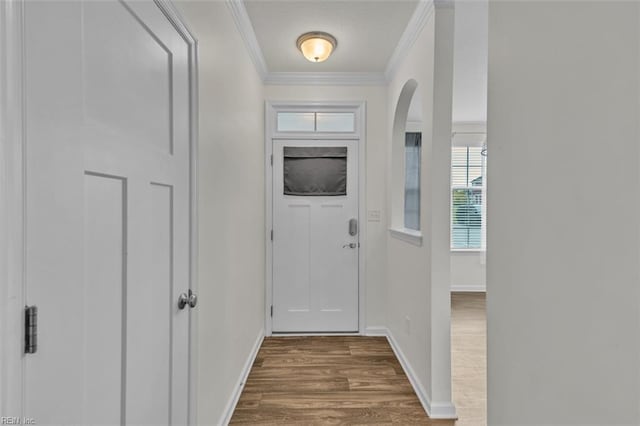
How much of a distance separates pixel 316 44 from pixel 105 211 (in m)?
2.20

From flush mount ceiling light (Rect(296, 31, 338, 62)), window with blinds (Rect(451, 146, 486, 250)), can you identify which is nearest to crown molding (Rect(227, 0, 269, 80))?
flush mount ceiling light (Rect(296, 31, 338, 62))

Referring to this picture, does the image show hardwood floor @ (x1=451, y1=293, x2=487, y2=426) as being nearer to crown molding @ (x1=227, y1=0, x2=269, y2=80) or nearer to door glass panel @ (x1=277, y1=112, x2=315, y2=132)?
door glass panel @ (x1=277, y1=112, x2=315, y2=132)

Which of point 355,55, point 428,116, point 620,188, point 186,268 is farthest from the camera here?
point 355,55

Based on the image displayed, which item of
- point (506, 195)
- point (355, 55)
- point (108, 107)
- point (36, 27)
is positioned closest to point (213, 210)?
point (108, 107)

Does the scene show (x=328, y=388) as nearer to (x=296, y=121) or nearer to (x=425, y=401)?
(x=425, y=401)

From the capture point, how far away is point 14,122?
60 centimetres

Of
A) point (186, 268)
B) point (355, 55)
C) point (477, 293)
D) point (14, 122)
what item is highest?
point (355, 55)

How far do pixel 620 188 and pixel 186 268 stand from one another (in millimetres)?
1368

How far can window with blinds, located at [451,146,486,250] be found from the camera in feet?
17.5

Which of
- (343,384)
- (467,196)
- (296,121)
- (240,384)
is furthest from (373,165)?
(467,196)

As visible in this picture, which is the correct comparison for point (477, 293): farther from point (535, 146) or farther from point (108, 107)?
point (108, 107)

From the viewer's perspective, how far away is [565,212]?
27.5 inches

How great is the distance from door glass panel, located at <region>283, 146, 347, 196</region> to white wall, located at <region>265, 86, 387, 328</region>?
27cm

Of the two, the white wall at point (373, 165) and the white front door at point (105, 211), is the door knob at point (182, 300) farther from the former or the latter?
the white wall at point (373, 165)
